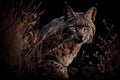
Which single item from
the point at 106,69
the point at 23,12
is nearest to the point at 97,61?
the point at 106,69

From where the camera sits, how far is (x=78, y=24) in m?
11.3

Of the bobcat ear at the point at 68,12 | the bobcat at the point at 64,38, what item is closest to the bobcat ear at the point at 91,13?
the bobcat at the point at 64,38

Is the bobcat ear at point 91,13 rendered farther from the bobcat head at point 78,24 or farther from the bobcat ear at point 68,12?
the bobcat ear at point 68,12

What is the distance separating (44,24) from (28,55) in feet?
2.47

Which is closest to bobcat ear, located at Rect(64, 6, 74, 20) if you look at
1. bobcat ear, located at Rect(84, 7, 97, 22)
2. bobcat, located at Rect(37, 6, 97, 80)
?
bobcat, located at Rect(37, 6, 97, 80)

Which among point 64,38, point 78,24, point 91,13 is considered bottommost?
point 64,38

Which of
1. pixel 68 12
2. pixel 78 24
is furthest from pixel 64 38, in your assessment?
pixel 68 12

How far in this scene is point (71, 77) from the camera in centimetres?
1138

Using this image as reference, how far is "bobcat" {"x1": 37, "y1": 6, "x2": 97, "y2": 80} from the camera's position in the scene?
1109cm

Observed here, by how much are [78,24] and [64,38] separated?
36 centimetres

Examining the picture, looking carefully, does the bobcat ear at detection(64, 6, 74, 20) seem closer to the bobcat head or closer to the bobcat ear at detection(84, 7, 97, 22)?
the bobcat head

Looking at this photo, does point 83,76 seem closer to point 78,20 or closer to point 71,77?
point 71,77

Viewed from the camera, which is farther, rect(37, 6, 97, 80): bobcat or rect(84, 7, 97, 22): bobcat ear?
rect(84, 7, 97, 22): bobcat ear

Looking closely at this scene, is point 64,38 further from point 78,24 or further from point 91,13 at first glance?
point 91,13
